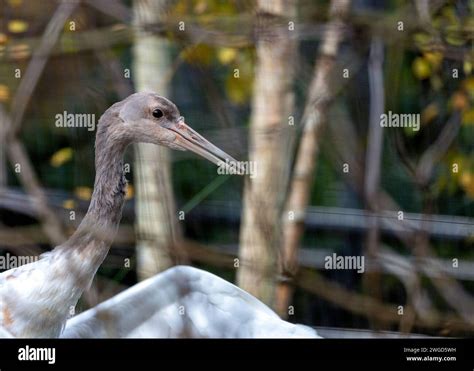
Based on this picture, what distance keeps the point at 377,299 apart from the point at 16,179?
1491 millimetres

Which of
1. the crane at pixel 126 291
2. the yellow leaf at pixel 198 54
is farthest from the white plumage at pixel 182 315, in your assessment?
the yellow leaf at pixel 198 54

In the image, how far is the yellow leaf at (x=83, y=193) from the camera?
4070 millimetres

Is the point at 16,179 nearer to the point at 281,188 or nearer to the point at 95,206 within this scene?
the point at 95,206

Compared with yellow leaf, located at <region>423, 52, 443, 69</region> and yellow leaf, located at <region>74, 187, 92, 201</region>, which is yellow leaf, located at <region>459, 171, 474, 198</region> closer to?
yellow leaf, located at <region>423, 52, 443, 69</region>

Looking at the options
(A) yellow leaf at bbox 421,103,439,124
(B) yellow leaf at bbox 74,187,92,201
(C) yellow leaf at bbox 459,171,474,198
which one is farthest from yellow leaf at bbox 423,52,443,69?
(B) yellow leaf at bbox 74,187,92,201

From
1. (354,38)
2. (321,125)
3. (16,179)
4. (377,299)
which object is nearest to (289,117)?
(321,125)

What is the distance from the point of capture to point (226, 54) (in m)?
4.07

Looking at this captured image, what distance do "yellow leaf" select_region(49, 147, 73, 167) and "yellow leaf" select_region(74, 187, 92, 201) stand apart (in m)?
0.12

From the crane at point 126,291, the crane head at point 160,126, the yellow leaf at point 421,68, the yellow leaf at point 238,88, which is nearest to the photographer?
the crane at point 126,291

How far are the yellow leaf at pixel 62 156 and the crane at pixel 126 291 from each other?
0.29 meters

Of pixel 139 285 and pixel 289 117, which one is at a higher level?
pixel 289 117

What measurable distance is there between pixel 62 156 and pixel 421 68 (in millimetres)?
1476

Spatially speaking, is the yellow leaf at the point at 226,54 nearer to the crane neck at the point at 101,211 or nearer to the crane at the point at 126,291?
the crane at the point at 126,291

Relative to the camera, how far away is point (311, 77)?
4.09 meters
